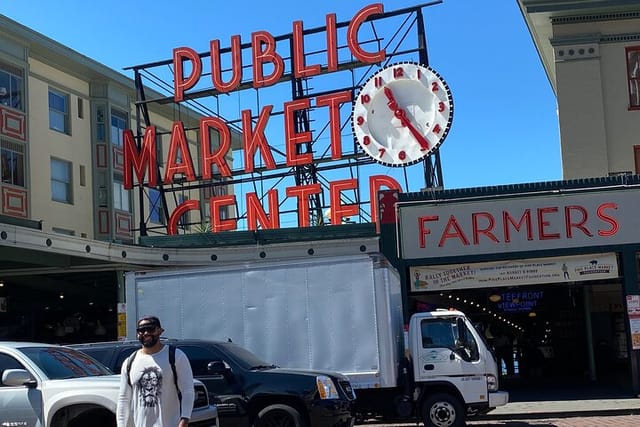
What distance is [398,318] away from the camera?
1560cm

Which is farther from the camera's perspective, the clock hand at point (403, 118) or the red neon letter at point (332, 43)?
the red neon letter at point (332, 43)

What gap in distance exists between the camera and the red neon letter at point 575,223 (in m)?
20.3

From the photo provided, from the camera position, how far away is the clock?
2781 centimetres

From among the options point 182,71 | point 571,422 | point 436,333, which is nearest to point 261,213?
point 182,71

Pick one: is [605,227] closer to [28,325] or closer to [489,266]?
[489,266]

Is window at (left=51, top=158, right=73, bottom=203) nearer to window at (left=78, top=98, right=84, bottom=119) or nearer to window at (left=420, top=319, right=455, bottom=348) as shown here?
window at (left=78, top=98, right=84, bottom=119)

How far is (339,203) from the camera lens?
28.8 m

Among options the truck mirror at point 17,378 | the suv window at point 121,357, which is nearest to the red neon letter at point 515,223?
the suv window at point 121,357

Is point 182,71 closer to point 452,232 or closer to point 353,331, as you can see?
point 452,232

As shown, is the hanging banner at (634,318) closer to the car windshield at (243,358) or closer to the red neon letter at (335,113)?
the car windshield at (243,358)

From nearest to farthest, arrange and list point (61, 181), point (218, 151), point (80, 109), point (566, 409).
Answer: point (566, 409) < point (218, 151) < point (61, 181) < point (80, 109)

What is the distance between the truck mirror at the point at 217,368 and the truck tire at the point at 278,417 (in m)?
0.79

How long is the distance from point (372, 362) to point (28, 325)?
20.4 meters

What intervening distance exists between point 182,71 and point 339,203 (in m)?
9.02
